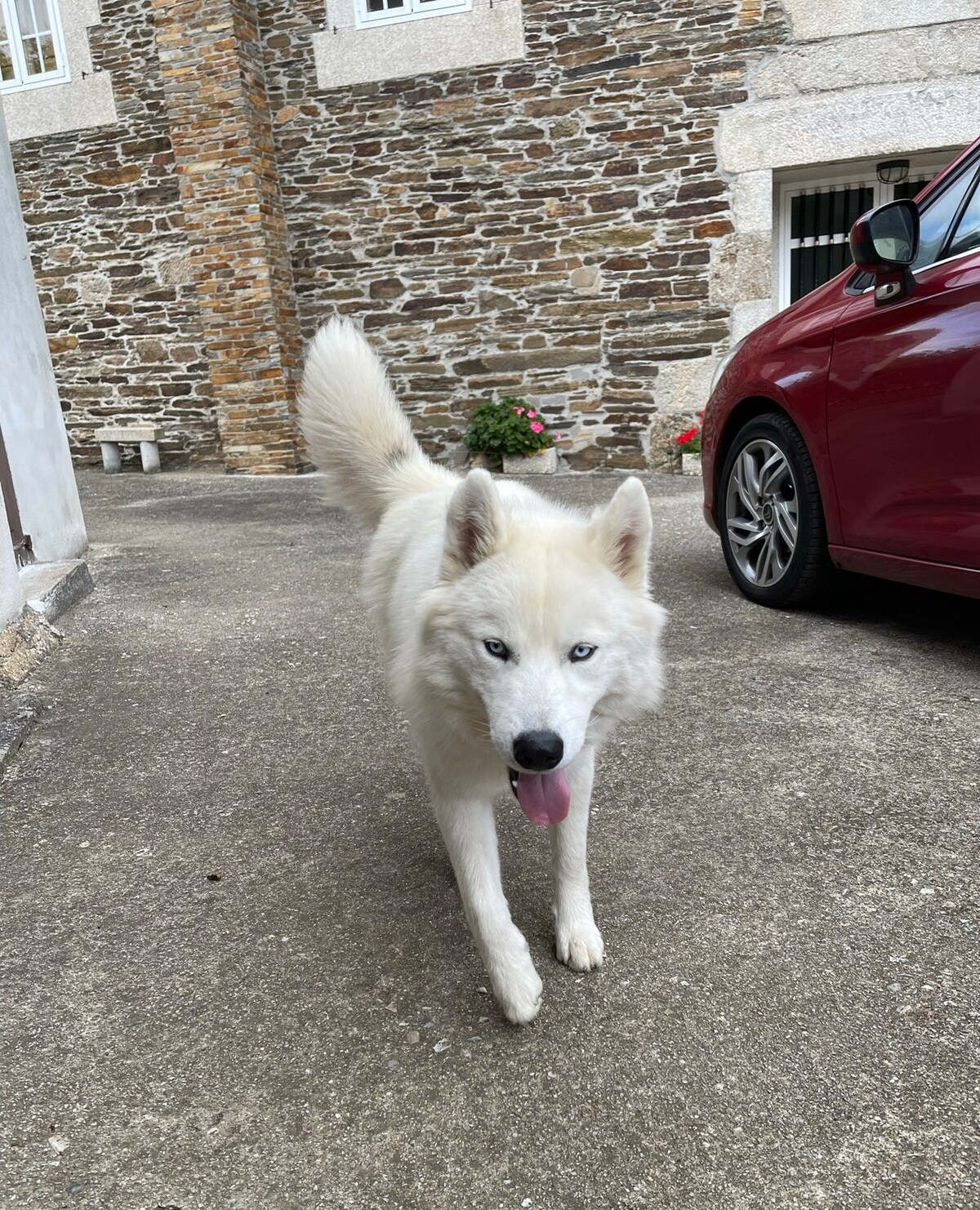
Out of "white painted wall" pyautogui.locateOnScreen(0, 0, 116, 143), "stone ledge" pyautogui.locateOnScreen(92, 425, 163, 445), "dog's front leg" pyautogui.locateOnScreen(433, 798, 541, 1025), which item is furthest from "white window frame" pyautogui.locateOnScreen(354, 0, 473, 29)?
"dog's front leg" pyautogui.locateOnScreen(433, 798, 541, 1025)

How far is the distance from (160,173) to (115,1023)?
11.2 metres

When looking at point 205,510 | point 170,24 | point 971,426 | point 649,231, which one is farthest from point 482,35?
point 971,426

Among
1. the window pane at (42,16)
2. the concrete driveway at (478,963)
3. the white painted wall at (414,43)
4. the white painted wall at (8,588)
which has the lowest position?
the concrete driveway at (478,963)

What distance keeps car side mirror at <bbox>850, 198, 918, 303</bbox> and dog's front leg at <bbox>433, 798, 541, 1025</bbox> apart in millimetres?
2795

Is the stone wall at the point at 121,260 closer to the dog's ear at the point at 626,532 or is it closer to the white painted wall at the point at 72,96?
the white painted wall at the point at 72,96

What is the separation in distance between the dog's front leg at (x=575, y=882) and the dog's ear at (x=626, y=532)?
0.44 metres

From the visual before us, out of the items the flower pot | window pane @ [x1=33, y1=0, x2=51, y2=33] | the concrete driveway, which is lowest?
the flower pot

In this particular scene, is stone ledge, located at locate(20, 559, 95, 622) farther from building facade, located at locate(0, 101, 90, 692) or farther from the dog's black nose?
the dog's black nose

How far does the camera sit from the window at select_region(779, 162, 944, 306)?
9.18m

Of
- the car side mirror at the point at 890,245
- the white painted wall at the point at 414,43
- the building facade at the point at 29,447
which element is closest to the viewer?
the car side mirror at the point at 890,245

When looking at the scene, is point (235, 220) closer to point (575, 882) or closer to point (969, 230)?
point (969, 230)

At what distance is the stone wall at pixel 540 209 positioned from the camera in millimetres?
9094

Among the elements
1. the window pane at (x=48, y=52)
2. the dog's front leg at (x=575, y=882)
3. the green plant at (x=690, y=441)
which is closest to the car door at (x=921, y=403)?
the dog's front leg at (x=575, y=882)

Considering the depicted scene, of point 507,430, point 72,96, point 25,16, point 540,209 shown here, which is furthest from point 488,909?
point 25,16
